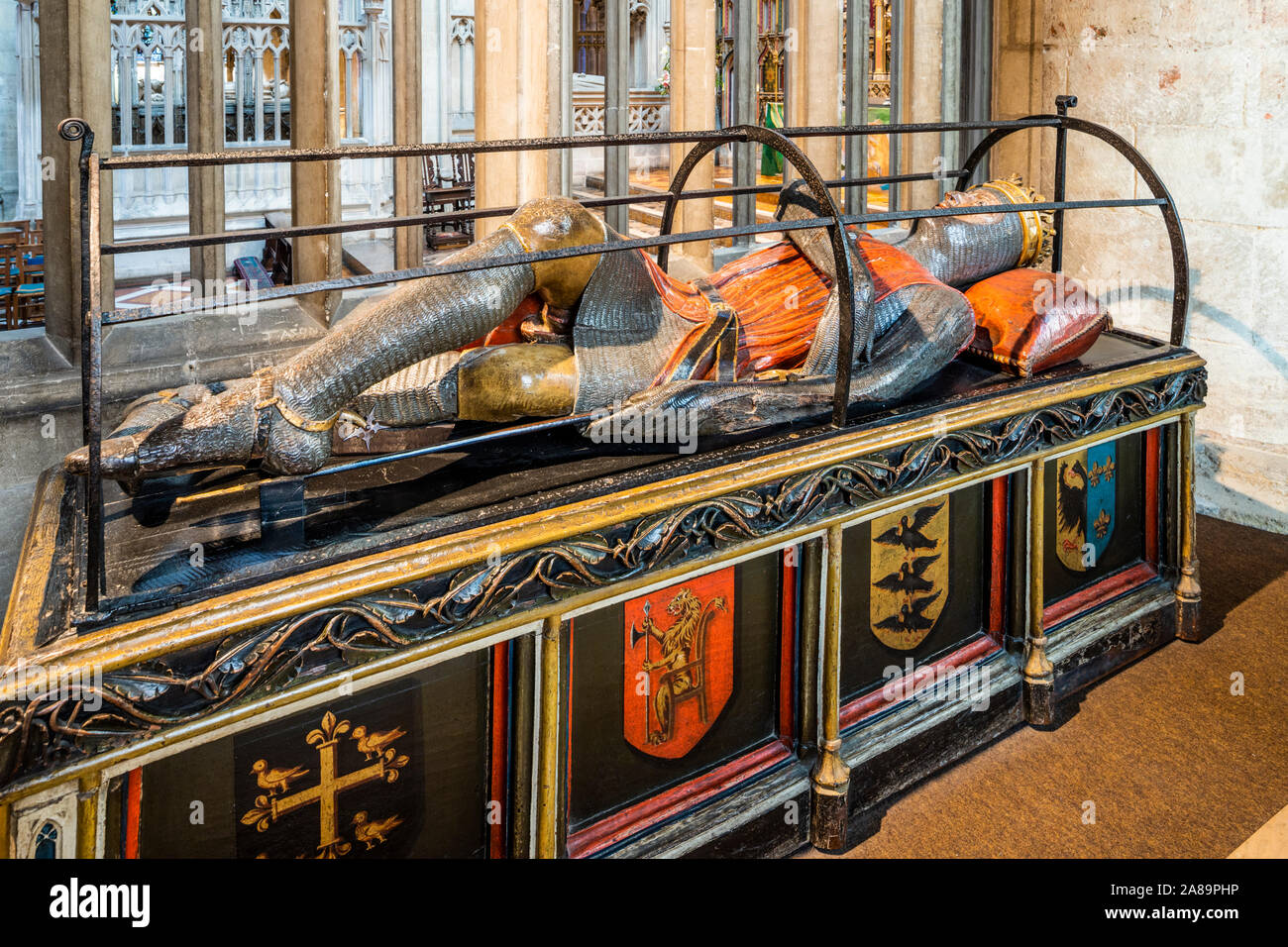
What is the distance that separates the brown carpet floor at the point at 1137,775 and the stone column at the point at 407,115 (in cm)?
227

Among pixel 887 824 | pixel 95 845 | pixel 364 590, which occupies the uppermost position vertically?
pixel 364 590

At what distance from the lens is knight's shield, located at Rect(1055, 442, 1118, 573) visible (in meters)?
2.60

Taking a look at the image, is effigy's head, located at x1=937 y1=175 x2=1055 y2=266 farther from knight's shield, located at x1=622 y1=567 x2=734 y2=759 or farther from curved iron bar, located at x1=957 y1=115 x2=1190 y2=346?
knight's shield, located at x1=622 y1=567 x2=734 y2=759

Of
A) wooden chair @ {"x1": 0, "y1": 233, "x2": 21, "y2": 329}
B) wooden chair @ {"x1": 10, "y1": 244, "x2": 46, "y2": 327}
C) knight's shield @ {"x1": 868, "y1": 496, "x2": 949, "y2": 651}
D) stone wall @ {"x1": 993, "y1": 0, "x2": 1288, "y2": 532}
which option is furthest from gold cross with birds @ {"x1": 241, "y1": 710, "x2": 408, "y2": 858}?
wooden chair @ {"x1": 0, "y1": 233, "x2": 21, "y2": 329}

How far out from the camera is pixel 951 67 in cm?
438

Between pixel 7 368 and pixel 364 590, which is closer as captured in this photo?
pixel 364 590

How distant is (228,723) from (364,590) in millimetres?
249

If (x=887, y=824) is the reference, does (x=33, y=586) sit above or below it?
above

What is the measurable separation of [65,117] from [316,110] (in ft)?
2.17

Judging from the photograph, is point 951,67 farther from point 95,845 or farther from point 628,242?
point 95,845

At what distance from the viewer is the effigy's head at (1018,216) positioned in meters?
2.57

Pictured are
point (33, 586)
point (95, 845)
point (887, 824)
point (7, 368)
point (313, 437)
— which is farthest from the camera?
point (7, 368)

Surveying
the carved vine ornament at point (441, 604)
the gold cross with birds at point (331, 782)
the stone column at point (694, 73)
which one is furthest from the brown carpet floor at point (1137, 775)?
the stone column at point (694, 73)

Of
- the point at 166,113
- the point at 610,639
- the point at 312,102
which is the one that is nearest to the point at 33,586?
the point at 610,639
